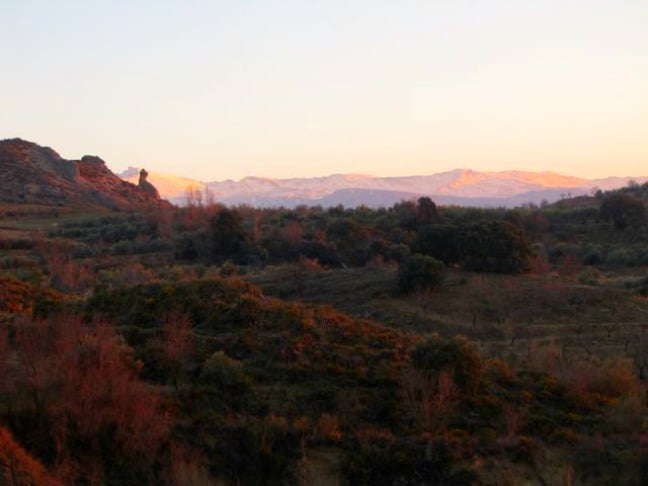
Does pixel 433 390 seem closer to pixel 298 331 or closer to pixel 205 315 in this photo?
pixel 298 331

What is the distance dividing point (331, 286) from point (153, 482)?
64.6ft

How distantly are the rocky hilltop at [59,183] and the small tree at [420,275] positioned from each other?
181 feet

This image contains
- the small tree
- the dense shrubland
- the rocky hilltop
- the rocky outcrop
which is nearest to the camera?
the dense shrubland

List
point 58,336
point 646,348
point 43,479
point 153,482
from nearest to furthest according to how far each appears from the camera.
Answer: point 43,479 < point 153,482 < point 58,336 < point 646,348

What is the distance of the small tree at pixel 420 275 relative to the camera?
90.4ft

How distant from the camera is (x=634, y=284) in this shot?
101ft

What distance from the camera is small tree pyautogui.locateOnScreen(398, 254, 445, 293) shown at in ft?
90.4

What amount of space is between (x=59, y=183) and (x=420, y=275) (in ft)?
220

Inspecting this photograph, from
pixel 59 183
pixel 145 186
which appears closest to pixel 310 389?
pixel 59 183

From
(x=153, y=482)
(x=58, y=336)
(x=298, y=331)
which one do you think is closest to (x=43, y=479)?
(x=153, y=482)

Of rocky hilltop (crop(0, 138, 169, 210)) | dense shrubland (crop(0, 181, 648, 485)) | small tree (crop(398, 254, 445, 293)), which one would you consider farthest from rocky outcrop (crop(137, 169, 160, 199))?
dense shrubland (crop(0, 181, 648, 485))

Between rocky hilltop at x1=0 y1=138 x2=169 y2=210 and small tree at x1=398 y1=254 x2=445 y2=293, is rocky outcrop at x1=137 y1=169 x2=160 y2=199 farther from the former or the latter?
small tree at x1=398 y1=254 x2=445 y2=293

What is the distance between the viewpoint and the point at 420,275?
27.7 meters

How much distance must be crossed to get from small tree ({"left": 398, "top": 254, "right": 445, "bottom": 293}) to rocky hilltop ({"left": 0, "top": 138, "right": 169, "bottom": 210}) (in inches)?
2166
